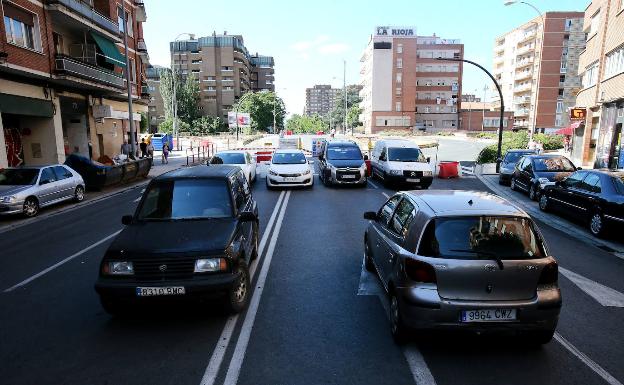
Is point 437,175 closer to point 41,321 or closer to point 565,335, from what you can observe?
point 565,335

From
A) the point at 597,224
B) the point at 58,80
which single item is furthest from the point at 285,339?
the point at 58,80

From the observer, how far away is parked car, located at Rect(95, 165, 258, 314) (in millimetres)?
4645

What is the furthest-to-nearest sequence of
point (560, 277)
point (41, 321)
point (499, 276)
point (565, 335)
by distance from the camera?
point (560, 277) < point (41, 321) < point (565, 335) < point (499, 276)

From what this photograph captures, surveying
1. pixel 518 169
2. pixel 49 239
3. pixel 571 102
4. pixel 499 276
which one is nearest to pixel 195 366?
pixel 499 276

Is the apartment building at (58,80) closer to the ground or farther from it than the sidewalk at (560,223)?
farther from it

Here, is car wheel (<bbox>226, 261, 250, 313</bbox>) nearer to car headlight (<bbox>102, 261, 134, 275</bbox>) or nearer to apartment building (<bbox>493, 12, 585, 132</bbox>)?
car headlight (<bbox>102, 261, 134, 275</bbox>)

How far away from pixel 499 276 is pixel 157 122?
11226 centimetres

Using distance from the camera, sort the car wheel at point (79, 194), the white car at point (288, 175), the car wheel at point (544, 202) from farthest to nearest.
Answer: the white car at point (288, 175) < the car wheel at point (79, 194) < the car wheel at point (544, 202)

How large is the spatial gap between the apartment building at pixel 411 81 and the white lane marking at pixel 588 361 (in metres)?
87.5

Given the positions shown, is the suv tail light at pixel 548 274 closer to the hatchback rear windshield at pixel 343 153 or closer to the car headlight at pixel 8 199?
the car headlight at pixel 8 199

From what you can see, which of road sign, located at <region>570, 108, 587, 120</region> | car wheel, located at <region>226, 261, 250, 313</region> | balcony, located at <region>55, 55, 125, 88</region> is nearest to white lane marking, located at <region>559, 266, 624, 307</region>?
car wheel, located at <region>226, 261, 250, 313</region>

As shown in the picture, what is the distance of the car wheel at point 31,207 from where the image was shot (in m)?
12.0

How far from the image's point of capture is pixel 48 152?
2069 cm

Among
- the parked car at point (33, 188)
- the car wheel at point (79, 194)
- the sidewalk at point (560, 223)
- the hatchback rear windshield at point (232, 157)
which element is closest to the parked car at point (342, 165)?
the hatchback rear windshield at point (232, 157)
